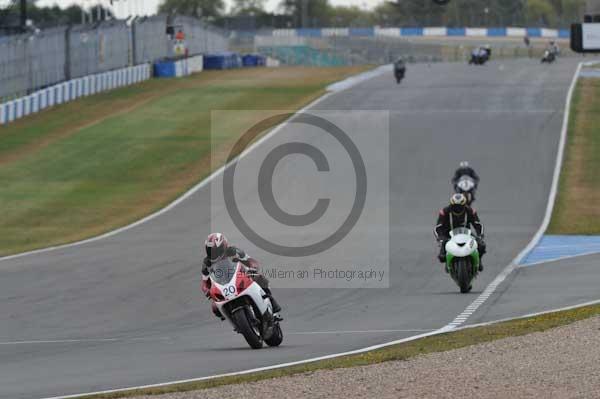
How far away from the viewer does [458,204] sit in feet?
63.9

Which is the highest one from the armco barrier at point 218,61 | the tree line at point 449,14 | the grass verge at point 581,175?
the tree line at point 449,14

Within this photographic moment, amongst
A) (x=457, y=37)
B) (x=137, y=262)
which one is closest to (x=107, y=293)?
(x=137, y=262)

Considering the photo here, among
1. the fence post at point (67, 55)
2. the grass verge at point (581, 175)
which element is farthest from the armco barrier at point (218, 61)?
the grass verge at point (581, 175)

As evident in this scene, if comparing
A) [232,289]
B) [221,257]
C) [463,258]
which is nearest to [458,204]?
[463,258]

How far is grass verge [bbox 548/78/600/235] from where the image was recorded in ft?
96.9

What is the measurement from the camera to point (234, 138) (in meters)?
46.0

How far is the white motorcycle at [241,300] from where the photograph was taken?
44.3 ft

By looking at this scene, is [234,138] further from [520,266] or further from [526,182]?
[520,266]

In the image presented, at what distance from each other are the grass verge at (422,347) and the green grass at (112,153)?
49.2 ft

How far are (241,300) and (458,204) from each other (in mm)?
6837

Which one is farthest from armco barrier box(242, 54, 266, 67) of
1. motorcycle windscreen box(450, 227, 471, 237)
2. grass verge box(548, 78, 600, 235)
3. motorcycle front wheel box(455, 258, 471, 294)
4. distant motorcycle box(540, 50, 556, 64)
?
motorcycle front wheel box(455, 258, 471, 294)

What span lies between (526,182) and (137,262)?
15.7 m

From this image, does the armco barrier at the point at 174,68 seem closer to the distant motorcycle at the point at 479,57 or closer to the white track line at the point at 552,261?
the distant motorcycle at the point at 479,57

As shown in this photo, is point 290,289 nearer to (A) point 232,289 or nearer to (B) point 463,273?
(B) point 463,273
